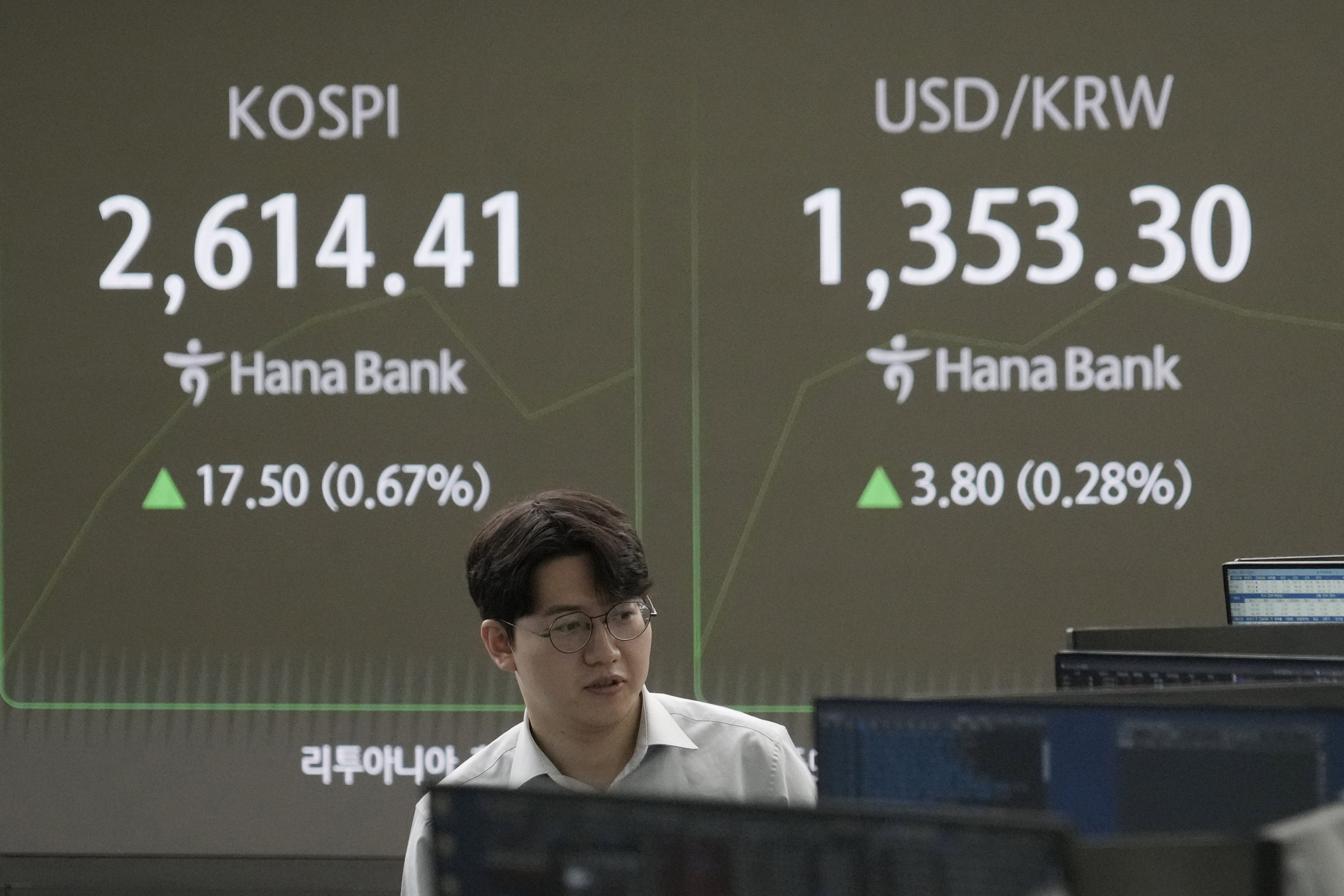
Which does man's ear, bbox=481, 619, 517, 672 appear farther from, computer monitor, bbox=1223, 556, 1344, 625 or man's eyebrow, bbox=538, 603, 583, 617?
computer monitor, bbox=1223, 556, 1344, 625

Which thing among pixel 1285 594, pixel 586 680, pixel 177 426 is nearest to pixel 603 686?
pixel 586 680

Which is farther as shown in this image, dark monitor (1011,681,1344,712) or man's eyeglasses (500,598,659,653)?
man's eyeglasses (500,598,659,653)

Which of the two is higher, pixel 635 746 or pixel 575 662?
pixel 575 662

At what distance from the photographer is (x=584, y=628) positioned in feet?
5.99

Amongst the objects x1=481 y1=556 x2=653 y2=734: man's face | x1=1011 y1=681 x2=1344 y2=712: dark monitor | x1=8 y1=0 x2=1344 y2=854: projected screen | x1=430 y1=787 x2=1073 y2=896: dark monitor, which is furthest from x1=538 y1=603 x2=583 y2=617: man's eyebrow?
x1=8 y1=0 x2=1344 y2=854: projected screen

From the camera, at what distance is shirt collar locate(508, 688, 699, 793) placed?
1841 millimetres

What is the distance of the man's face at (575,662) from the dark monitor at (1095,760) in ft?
1.85

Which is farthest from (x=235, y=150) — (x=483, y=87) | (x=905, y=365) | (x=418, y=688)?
(x=905, y=365)

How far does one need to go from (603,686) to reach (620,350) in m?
1.78

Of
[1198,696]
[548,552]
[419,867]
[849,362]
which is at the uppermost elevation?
[849,362]

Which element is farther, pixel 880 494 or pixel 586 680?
pixel 880 494

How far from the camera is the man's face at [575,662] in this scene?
1812 millimetres

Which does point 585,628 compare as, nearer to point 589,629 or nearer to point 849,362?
point 589,629

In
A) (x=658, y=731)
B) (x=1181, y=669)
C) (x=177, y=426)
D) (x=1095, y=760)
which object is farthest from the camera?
(x=177, y=426)
